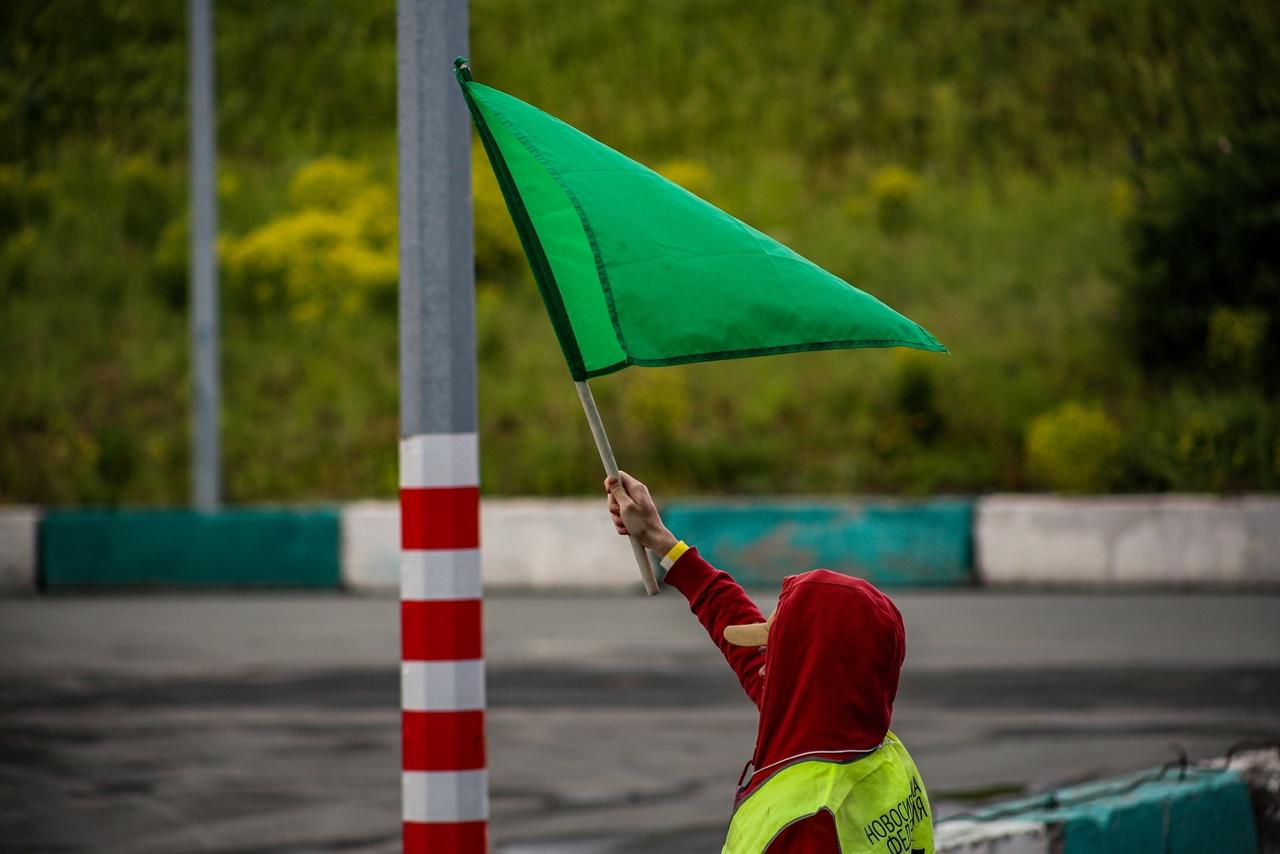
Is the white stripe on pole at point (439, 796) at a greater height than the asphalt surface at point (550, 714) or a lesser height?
greater

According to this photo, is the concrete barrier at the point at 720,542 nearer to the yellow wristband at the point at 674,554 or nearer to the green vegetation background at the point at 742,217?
the green vegetation background at the point at 742,217

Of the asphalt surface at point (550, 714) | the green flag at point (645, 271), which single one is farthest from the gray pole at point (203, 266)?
the green flag at point (645, 271)

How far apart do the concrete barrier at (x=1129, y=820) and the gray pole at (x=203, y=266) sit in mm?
14540

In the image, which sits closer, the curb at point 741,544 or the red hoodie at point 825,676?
the red hoodie at point 825,676

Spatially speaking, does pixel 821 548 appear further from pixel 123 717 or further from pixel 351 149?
pixel 351 149

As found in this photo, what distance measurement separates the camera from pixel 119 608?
15562mm

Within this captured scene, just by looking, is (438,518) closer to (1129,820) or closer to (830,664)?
(830,664)

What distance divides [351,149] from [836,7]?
9.40 meters

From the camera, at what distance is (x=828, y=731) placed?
8.90ft

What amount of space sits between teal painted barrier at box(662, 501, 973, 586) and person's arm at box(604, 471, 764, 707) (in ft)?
40.4

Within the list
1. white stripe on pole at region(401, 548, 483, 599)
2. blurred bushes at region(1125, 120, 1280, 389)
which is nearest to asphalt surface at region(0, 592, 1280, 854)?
white stripe on pole at region(401, 548, 483, 599)

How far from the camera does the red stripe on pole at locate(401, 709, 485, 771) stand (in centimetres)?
427

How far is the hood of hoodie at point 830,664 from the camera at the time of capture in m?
2.66

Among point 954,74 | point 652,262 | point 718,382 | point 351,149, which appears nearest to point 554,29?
point 351,149
